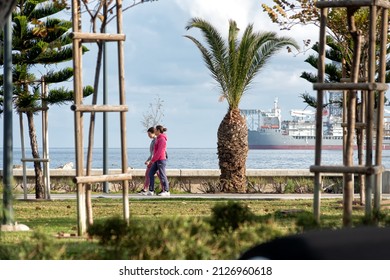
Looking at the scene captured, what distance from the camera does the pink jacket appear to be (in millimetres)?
22641

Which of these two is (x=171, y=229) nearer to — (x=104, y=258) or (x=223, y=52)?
(x=104, y=258)

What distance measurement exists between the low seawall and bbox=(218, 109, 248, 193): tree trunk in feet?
1.99

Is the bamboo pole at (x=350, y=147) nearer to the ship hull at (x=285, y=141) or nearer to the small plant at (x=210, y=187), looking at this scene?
the small plant at (x=210, y=187)

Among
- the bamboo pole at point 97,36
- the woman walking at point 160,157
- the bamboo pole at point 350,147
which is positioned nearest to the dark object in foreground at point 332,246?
the bamboo pole at point 350,147

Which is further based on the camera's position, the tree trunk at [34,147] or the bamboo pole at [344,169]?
the tree trunk at [34,147]

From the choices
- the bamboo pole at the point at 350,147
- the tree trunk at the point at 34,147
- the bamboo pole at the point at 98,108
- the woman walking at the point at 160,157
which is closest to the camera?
the bamboo pole at the point at 350,147

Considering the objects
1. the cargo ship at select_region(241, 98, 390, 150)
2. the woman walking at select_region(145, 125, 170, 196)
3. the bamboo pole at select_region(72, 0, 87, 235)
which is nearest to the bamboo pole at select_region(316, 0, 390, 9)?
the bamboo pole at select_region(72, 0, 87, 235)

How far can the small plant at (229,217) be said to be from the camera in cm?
847

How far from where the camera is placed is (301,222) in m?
8.59

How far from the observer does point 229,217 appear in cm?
859

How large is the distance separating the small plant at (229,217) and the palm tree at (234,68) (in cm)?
1901

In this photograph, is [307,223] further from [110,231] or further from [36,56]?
[36,56]
